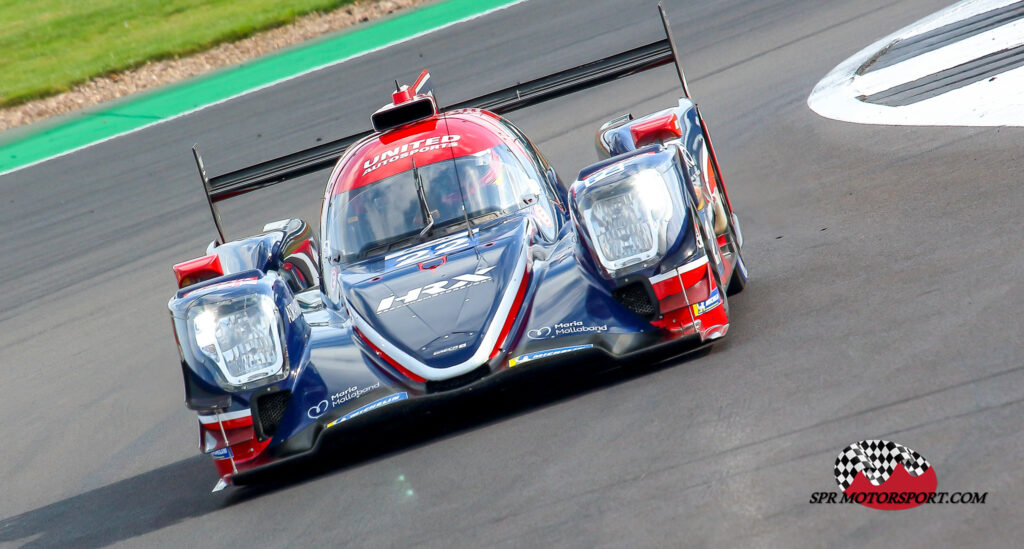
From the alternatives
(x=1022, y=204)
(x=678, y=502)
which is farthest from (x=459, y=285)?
(x=1022, y=204)

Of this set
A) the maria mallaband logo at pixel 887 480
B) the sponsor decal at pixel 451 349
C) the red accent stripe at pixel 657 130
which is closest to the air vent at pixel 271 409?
the sponsor decal at pixel 451 349

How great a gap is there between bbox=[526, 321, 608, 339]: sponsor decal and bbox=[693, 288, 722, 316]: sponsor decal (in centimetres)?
47

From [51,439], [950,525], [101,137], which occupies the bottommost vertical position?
[950,525]

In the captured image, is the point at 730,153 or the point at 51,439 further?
the point at 730,153

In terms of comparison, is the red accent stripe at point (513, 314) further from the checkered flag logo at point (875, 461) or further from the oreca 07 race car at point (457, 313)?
the checkered flag logo at point (875, 461)

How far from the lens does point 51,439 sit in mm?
7797

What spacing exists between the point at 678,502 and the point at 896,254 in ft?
10.1

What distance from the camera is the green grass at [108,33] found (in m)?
21.3

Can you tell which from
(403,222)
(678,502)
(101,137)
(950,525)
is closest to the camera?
(950,525)

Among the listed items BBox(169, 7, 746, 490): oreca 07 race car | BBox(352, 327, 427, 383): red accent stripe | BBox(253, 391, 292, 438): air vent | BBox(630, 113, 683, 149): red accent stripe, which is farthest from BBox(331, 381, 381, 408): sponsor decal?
BBox(630, 113, 683, 149): red accent stripe

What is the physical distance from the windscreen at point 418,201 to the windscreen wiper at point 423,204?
0.01m

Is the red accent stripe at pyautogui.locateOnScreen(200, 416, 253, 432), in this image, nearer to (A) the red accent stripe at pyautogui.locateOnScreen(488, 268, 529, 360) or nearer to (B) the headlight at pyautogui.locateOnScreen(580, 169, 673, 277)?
(A) the red accent stripe at pyautogui.locateOnScreen(488, 268, 529, 360)

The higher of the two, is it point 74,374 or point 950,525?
point 74,374

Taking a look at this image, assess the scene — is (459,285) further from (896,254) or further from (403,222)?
(896,254)
